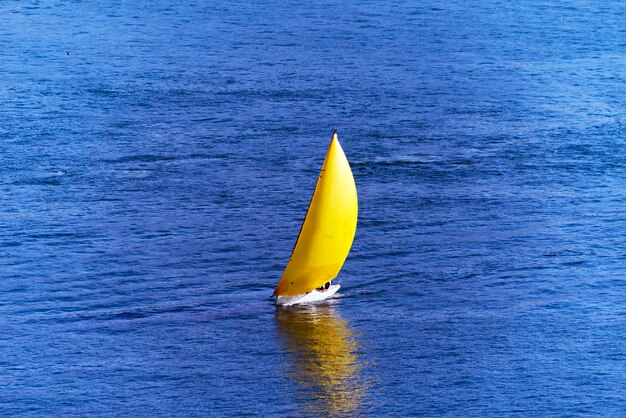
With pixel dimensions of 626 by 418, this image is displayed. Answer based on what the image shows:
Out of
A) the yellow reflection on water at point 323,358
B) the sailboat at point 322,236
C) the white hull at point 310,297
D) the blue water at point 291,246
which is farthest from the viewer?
the white hull at point 310,297

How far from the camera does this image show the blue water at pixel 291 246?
365 feet

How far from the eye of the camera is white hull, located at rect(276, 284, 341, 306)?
408 feet

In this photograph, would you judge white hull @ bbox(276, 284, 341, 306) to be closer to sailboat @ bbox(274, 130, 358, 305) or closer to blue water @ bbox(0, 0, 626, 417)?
sailboat @ bbox(274, 130, 358, 305)

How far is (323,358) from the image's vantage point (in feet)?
380

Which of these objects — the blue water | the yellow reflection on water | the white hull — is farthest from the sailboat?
the blue water

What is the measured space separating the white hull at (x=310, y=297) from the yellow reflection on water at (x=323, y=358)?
806 mm

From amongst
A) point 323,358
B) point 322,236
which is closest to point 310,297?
point 322,236

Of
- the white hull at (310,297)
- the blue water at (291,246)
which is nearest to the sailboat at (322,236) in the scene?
the white hull at (310,297)

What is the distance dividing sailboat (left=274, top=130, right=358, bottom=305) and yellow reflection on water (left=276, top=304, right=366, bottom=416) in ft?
7.04

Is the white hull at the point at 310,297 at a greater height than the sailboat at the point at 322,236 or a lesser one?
lesser

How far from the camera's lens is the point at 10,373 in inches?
4392

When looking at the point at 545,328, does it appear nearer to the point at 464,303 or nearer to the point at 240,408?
the point at 464,303

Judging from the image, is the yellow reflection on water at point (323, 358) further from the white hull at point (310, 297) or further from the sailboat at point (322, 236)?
the sailboat at point (322, 236)

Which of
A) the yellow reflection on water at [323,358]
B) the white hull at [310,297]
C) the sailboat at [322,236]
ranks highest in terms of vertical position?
the sailboat at [322,236]
